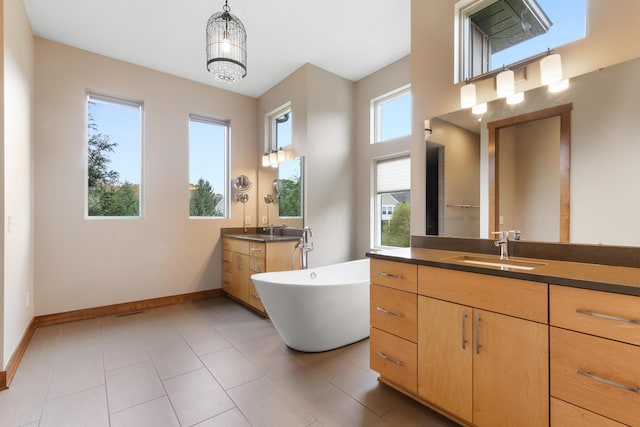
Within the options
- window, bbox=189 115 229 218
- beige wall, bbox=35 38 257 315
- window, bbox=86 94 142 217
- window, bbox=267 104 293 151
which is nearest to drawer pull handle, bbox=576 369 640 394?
window, bbox=267 104 293 151

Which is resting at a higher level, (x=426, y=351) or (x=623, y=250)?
(x=623, y=250)

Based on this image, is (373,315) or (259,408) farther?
(373,315)

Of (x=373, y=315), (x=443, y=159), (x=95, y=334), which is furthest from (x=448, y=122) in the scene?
(x=95, y=334)

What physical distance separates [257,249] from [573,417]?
2.80 m

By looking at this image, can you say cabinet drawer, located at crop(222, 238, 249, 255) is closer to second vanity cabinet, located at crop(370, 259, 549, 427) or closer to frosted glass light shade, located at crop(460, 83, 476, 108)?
second vanity cabinet, located at crop(370, 259, 549, 427)

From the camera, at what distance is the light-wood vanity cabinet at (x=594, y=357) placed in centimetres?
101

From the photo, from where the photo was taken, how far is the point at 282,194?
402cm

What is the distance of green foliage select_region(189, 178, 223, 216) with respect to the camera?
4.02 meters

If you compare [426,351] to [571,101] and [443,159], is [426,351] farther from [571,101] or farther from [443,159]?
[571,101]

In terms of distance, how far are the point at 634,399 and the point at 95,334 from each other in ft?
12.5

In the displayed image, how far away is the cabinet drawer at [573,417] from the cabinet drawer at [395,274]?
0.75 meters

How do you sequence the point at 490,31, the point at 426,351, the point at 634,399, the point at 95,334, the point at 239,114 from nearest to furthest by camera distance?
the point at 634,399
the point at 426,351
the point at 490,31
the point at 95,334
the point at 239,114

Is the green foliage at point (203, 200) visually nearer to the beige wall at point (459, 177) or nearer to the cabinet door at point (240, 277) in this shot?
the cabinet door at point (240, 277)

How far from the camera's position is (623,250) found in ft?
4.68
